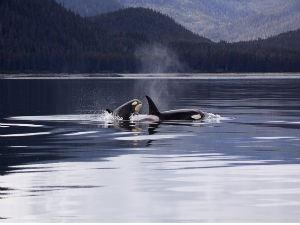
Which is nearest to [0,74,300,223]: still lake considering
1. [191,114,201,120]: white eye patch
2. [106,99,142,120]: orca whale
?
[106,99,142,120]: orca whale

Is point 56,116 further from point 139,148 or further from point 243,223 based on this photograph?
point 243,223

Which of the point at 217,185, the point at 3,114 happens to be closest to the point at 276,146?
the point at 217,185

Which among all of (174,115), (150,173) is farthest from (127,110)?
(150,173)

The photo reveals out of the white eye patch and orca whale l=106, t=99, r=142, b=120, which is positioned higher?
orca whale l=106, t=99, r=142, b=120

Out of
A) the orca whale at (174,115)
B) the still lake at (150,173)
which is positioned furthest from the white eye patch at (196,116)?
A: the still lake at (150,173)

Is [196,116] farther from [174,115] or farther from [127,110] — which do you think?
[127,110]

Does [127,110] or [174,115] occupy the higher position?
[127,110]


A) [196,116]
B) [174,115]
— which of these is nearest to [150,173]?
[174,115]

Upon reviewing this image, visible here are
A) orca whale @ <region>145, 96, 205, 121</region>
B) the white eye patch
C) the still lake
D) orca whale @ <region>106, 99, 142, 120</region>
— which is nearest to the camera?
the still lake

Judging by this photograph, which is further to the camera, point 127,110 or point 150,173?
point 127,110

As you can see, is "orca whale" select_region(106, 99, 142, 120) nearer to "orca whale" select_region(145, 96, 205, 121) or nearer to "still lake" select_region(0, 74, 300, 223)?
"orca whale" select_region(145, 96, 205, 121)

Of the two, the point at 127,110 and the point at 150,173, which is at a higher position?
the point at 127,110

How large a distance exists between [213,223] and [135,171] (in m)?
7.62

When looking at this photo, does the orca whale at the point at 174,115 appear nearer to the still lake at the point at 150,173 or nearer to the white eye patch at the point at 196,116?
the white eye patch at the point at 196,116
